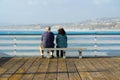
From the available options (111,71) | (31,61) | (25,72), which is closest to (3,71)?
(25,72)

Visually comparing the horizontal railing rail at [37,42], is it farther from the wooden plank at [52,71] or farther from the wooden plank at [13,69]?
the wooden plank at [52,71]

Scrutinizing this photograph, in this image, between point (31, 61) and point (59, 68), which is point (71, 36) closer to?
point (31, 61)

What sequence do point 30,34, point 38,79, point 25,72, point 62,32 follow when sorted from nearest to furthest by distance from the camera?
point 38,79 → point 25,72 → point 62,32 → point 30,34

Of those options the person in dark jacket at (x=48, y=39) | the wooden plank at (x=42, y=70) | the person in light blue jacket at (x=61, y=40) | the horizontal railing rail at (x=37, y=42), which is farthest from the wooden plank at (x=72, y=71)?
the horizontal railing rail at (x=37, y=42)

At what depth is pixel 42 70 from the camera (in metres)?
8.59

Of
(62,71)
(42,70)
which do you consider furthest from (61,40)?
(62,71)

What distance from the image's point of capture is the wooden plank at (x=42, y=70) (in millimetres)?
7594

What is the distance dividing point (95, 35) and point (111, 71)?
12.8ft

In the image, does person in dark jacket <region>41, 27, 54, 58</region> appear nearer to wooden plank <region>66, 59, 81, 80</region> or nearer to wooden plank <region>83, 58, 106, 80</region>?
wooden plank <region>66, 59, 81, 80</region>

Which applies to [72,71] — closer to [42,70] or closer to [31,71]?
[42,70]

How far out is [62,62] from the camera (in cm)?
1025

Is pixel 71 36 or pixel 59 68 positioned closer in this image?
pixel 59 68

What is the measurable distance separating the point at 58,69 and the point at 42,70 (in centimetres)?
48

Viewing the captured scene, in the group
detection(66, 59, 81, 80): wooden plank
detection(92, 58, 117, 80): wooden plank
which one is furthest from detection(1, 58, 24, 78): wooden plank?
detection(92, 58, 117, 80): wooden plank
